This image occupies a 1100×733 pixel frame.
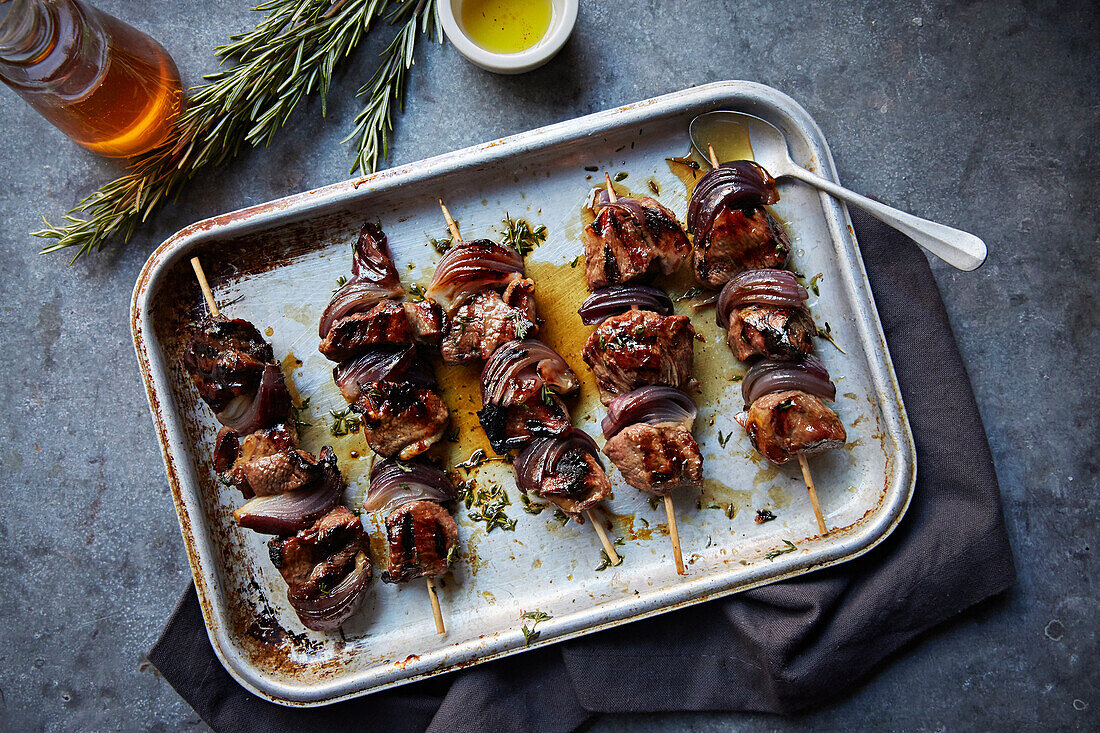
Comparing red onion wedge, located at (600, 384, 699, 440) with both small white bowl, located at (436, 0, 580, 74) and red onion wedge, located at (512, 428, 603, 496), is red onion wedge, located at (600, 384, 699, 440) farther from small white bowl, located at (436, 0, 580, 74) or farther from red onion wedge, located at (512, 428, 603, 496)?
small white bowl, located at (436, 0, 580, 74)

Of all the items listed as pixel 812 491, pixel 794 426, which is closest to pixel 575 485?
pixel 794 426

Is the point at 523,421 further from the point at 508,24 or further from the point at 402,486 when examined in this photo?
the point at 508,24

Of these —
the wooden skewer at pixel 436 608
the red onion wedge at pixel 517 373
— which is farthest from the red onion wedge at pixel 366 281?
the wooden skewer at pixel 436 608

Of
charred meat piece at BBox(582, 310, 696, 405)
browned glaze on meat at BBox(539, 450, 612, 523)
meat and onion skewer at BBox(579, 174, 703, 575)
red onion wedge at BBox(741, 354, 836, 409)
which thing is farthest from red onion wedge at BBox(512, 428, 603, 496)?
red onion wedge at BBox(741, 354, 836, 409)

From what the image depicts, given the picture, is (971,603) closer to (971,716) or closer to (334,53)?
(971,716)

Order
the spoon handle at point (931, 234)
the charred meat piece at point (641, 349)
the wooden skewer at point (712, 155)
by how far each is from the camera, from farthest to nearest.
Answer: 1. the wooden skewer at point (712, 155)
2. the charred meat piece at point (641, 349)
3. the spoon handle at point (931, 234)

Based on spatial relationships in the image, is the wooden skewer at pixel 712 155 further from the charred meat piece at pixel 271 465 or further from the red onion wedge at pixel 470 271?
the charred meat piece at pixel 271 465
